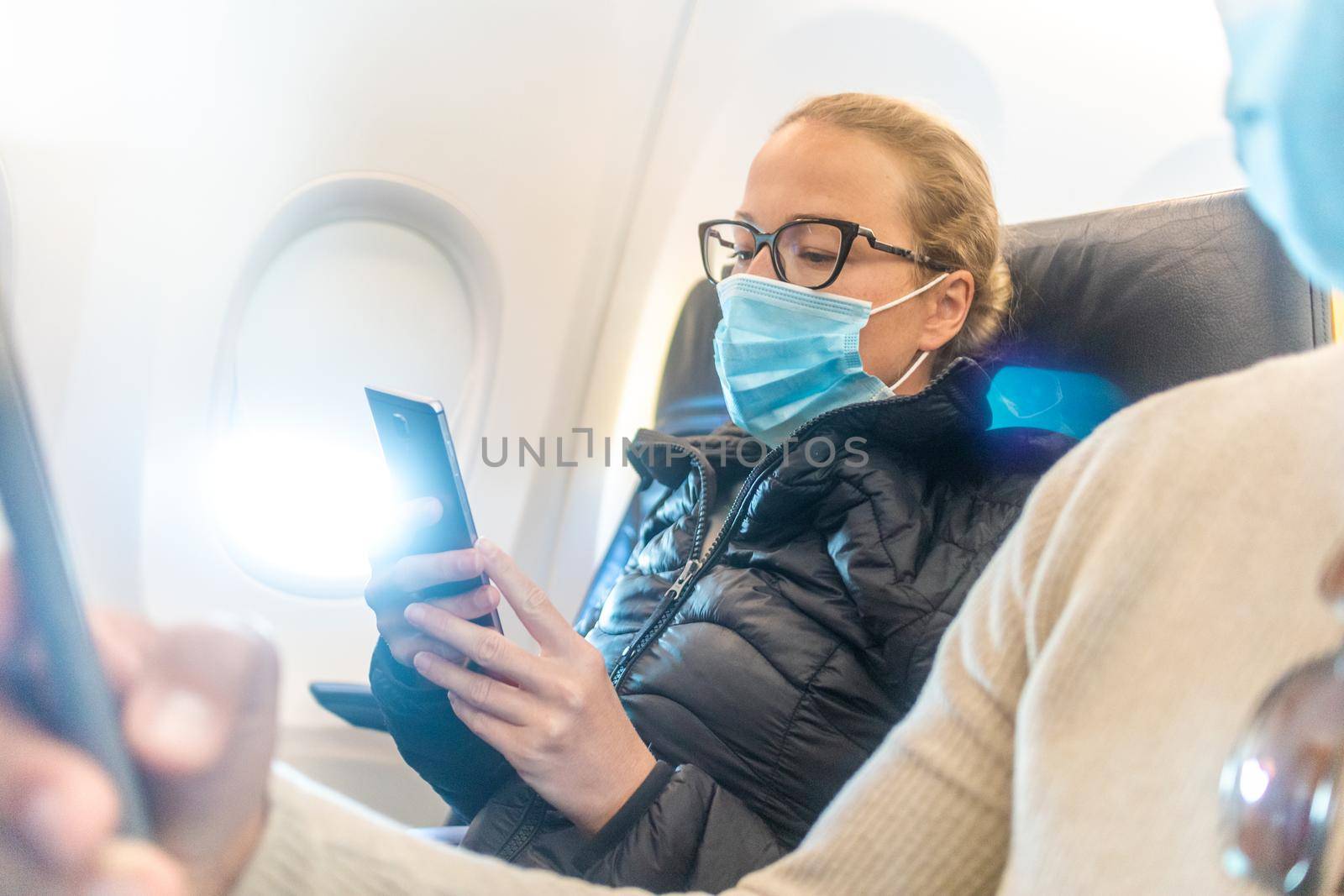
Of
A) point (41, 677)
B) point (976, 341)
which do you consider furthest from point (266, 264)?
point (41, 677)

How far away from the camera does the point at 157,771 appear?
32 cm

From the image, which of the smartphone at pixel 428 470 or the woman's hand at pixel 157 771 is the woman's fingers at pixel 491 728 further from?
the woman's hand at pixel 157 771

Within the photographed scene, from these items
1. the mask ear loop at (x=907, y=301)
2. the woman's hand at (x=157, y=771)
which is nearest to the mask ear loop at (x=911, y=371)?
the mask ear loop at (x=907, y=301)

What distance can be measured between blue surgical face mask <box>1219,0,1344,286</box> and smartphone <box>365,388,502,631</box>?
0.63 m

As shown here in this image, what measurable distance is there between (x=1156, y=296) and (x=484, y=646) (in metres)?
0.89

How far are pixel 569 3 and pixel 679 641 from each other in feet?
4.51

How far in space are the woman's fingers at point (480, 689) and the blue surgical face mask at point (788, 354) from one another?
20.9 inches

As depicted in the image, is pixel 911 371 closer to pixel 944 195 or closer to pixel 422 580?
pixel 944 195

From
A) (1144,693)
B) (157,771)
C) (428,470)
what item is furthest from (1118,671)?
(428,470)

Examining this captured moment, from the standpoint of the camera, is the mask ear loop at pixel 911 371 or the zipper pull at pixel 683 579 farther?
the mask ear loop at pixel 911 371

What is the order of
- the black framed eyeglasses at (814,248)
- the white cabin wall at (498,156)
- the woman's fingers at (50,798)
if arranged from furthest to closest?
the white cabin wall at (498,156), the black framed eyeglasses at (814,248), the woman's fingers at (50,798)

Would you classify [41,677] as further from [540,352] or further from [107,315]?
[540,352]

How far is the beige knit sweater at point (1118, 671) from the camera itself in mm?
467

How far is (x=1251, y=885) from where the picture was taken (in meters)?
0.43
